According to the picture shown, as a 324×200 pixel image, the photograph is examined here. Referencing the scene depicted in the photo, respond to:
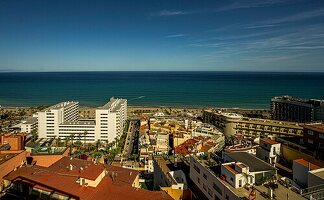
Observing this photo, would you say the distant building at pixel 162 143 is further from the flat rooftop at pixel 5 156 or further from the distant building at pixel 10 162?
the flat rooftop at pixel 5 156

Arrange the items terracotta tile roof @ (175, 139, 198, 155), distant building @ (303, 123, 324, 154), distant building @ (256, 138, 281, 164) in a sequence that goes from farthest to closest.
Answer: terracotta tile roof @ (175, 139, 198, 155) < distant building @ (256, 138, 281, 164) < distant building @ (303, 123, 324, 154)

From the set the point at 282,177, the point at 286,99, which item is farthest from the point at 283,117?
the point at 282,177

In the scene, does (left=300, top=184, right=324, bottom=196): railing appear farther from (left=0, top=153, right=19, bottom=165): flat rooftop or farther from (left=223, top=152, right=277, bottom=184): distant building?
(left=0, top=153, right=19, bottom=165): flat rooftop

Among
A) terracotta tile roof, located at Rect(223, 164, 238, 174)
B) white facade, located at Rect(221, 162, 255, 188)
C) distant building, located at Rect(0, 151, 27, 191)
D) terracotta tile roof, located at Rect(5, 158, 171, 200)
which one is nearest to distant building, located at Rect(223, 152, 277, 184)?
white facade, located at Rect(221, 162, 255, 188)

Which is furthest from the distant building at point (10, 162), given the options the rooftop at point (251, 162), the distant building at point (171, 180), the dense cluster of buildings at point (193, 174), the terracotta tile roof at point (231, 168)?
the rooftop at point (251, 162)

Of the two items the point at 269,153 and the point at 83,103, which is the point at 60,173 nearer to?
the point at 269,153

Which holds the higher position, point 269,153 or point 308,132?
point 308,132

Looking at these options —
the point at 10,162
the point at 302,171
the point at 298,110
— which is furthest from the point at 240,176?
the point at 298,110
